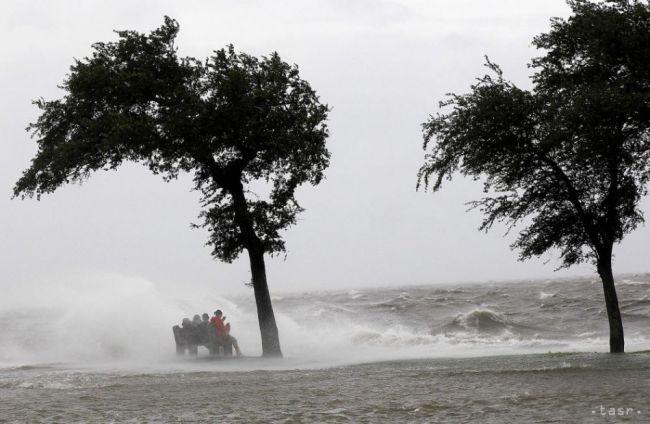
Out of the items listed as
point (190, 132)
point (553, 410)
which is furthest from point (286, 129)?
point (553, 410)

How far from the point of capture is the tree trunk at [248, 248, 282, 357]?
85.3ft

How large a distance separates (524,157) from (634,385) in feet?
33.8

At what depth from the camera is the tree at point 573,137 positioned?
18.7m

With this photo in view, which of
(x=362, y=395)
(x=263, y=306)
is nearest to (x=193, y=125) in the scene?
(x=263, y=306)

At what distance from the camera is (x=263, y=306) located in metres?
26.1

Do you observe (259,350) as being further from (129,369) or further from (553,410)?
(553,410)

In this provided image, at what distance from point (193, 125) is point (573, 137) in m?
11.9

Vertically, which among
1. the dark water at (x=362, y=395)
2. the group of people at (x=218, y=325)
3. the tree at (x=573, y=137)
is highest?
the tree at (x=573, y=137)

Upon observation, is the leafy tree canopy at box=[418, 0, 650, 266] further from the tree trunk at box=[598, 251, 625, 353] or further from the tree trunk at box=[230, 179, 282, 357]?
the tree trunk at box=[230, 179, 282, 357]

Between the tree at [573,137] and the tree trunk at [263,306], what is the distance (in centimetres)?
699

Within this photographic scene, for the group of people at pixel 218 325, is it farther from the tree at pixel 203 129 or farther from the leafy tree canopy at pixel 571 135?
the leafy tree canopy at pixel 571 135

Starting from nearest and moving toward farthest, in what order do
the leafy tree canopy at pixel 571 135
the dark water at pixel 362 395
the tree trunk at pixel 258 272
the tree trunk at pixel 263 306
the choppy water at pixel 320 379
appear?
1. the dark water at pixel 362 395
2. the choppy water at pixel 320 379
3. the leafy tree canopy at pixel 571 135
4. the tree trunk at pixel 258 272
5. the tree trunk at pixel 263 306

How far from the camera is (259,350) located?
32938mm

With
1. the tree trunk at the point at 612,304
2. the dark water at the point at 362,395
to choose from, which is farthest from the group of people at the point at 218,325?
the tree trunk at the point at 612,304
